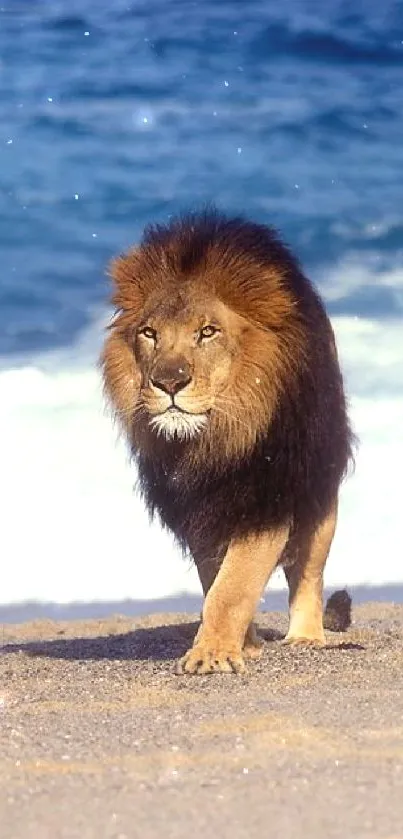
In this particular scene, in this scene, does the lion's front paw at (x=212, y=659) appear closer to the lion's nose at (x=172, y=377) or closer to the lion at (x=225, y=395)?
the lion at (x=225, y=395)

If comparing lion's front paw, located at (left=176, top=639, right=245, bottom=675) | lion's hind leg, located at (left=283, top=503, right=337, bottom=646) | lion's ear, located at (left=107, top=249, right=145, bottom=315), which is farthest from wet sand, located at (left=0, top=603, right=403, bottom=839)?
lion's ear, located at (left=107, top=249, right=145, bottom=315)

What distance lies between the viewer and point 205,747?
385 centimetres

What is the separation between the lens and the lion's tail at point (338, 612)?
6703 mm

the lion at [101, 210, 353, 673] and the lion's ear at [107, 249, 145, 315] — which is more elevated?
the lion's ear at [107, 249, 145, 315]

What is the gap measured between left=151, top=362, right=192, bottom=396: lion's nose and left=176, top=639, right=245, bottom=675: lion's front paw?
71 cm

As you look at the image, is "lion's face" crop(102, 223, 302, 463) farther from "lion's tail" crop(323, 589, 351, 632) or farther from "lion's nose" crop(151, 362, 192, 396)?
"lion's tail" crop(323, 589, 351, 632)

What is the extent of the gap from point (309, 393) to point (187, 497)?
48 centimetres

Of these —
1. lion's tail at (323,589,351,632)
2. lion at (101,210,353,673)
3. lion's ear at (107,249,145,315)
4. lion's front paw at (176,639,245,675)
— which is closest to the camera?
lion's front paw at (176,639,245,675)

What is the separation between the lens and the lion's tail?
6703 millimetres

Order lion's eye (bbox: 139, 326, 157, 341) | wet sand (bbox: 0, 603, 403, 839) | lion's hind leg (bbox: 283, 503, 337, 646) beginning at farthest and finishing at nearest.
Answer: lion's hind leg (bbox: 283, 503, 337, 646), lion's eye (bbox: 139, 326, 157, 341), wet sand (bbox: 0, 603, 403, 839)

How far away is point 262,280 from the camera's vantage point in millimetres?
5539

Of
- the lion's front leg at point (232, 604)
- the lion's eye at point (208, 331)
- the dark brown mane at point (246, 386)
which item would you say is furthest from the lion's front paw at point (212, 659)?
the lion's eye at point (208, 331)

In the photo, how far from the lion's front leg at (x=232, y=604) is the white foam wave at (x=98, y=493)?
10.3 feet

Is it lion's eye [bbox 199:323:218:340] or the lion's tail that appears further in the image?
the lion's tail
